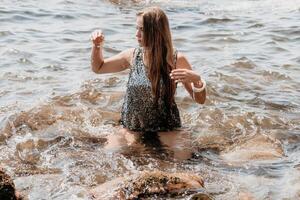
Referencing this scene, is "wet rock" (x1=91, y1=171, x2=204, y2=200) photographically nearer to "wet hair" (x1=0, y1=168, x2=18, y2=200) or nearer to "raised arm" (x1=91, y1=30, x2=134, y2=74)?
"wet hair" (x1=0, y1=168, x2=18, y2=200)

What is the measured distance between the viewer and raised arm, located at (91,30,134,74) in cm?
617

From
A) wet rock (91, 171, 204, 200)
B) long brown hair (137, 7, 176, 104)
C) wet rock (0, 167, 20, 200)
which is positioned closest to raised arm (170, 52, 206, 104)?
long brown hair (137, 7, 176, 104)

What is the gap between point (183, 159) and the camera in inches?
235

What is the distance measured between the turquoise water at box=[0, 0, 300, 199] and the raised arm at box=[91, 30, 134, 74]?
0.78 metres

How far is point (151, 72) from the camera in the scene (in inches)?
243

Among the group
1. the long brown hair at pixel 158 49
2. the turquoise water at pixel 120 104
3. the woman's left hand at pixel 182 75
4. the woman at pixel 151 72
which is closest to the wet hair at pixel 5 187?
the turquoise water at pixel 120 104

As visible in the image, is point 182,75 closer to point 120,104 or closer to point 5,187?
point 5,187

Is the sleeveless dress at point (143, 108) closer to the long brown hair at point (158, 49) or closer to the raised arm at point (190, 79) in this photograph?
the long brown hair at point (158, 49)

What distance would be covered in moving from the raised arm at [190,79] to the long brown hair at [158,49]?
0.11m

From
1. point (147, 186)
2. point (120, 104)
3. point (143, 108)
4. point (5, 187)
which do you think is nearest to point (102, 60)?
point (143, 108)


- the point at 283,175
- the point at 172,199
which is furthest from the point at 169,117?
the point at 172,199

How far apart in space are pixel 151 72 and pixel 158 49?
11.0 inches

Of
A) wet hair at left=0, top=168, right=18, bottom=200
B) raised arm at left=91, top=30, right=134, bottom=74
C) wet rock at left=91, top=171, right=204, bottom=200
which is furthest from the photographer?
raised arm at left=91, top=30, right=134, bottom=74

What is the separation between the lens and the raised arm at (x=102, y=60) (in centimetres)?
617
